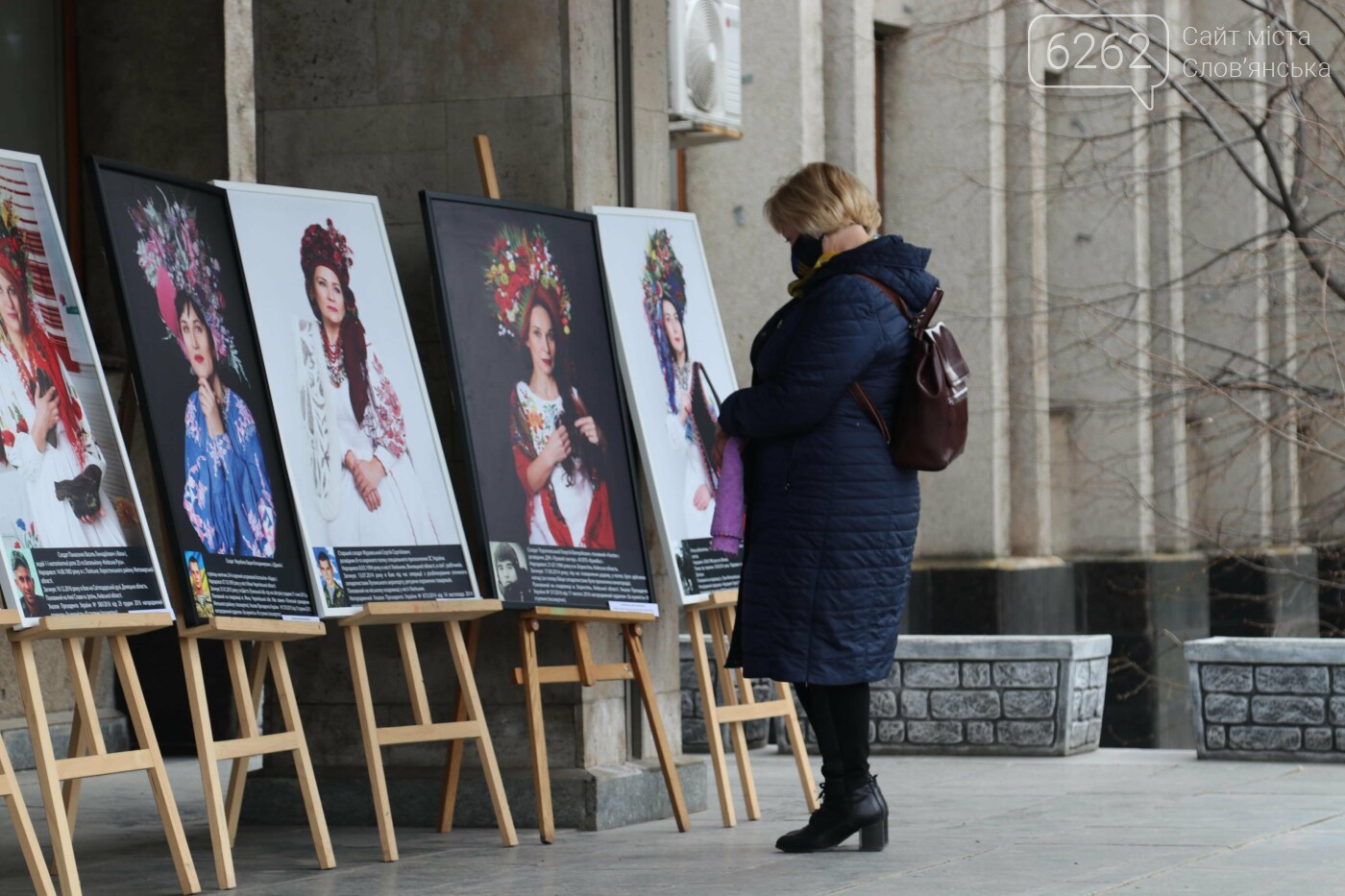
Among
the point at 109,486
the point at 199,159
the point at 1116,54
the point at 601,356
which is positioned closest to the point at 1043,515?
the point at 1116,54

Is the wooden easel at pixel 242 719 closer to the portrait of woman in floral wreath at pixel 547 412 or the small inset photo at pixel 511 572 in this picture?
the small inset photo at pixel 511 572

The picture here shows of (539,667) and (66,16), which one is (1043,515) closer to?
(66,16)

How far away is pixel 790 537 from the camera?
5.93 metres

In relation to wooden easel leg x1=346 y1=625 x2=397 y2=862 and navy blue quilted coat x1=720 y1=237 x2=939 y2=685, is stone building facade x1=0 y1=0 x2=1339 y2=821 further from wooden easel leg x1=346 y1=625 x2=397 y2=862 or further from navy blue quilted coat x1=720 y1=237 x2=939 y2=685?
navy blue quilted coat x1=720 y1=237 x2=939 y2=685

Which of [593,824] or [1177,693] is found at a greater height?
[593,824]

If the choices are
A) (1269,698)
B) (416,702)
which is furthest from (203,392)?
(1269,698)

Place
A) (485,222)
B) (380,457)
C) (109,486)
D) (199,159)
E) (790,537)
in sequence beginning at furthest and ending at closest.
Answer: (199,159) < (485,222) < (380,457) < (790,537) < (109,486)

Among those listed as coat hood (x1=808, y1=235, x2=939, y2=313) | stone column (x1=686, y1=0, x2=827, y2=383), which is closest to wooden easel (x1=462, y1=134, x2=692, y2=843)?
coat hood (x1=808, y1=235, x2=939, y2=313)

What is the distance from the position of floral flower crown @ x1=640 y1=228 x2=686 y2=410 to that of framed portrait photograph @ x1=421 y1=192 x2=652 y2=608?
0.57 feet

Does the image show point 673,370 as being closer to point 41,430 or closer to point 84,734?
point 84,734

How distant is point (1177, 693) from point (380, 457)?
14.8m

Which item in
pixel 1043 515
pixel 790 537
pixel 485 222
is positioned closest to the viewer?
pixel 790 537

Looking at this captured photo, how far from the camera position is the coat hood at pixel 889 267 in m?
6.03

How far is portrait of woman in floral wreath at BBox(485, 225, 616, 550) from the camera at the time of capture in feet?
22.4
